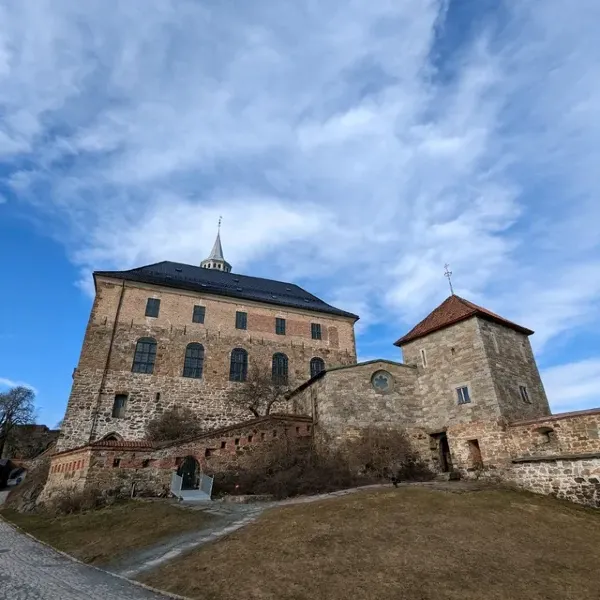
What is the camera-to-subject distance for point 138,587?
6.22 meters

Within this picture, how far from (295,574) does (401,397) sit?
13.1 m

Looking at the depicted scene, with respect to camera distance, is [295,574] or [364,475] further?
[364,475]

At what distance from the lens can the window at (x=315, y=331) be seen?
90.9ft

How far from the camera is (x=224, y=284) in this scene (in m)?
29.0

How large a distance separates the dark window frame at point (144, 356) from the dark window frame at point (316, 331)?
1032 cm

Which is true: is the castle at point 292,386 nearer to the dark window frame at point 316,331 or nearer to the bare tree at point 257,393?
the dark window frame at point 316,331

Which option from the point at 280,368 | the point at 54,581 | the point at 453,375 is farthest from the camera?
the point at 280,368

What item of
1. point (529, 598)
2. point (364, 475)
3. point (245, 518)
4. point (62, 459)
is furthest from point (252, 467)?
point (529, 598)

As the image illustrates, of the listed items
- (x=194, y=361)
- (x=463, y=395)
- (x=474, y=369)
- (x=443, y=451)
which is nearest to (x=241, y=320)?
(x=194, y=361)

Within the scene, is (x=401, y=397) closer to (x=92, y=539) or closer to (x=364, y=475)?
(x=364, y=475)

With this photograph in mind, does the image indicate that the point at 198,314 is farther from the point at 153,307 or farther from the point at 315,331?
the point at 315,331

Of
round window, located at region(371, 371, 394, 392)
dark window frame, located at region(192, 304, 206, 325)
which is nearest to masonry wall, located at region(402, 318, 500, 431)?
round window, located at region(371, 371, 394, 392)

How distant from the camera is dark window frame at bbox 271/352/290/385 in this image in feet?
82.4

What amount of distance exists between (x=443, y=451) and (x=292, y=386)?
34.5 ft
